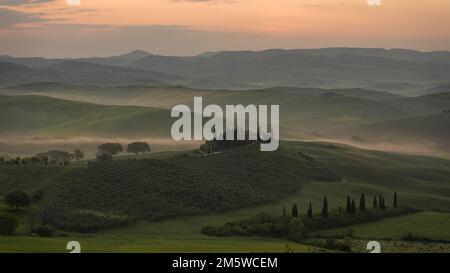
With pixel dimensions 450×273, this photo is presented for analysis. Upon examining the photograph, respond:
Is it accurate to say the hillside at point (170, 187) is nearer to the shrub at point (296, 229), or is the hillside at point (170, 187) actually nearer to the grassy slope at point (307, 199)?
the grassy slope at point (307, 199)

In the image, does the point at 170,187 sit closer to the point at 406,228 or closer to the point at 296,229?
the point at 296,229

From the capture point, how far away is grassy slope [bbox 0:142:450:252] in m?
59.5

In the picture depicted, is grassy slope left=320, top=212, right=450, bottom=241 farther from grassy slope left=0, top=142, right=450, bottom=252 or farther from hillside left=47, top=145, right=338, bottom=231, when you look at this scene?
hillside left=47, top=145, right=338, bottom=231

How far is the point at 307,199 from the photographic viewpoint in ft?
311

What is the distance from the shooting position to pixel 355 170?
126562 mm

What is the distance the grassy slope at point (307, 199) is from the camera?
195ft

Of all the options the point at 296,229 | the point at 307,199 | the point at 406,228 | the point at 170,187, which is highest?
the point at 170,187

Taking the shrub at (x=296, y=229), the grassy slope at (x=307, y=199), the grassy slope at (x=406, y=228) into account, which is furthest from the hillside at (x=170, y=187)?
the grassy slope at (x=406, y=228)

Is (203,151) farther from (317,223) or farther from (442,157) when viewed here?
(442,157)

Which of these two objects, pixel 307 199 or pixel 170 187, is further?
pixel 307 199

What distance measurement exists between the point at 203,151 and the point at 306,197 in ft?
109

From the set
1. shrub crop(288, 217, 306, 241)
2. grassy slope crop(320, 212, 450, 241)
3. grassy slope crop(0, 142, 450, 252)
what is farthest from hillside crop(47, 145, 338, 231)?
grassy slope crop(320, 212, 450, 241)

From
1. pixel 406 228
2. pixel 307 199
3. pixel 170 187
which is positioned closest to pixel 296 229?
pixel 406 228

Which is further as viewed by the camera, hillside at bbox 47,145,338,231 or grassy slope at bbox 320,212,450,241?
hillside at bbox 47,145,338,231
